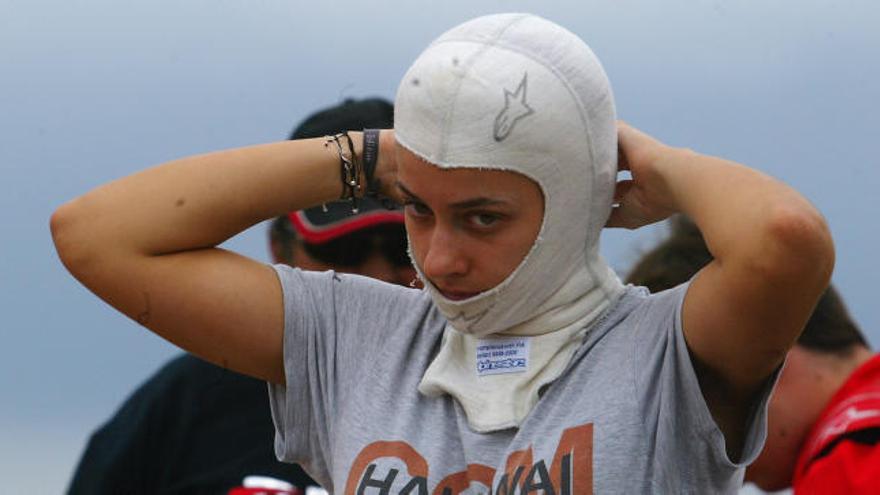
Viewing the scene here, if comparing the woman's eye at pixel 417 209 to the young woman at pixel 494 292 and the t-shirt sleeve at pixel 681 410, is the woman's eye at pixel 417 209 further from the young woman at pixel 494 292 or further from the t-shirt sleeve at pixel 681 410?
the t-shirt sleeve at pixel 681 410

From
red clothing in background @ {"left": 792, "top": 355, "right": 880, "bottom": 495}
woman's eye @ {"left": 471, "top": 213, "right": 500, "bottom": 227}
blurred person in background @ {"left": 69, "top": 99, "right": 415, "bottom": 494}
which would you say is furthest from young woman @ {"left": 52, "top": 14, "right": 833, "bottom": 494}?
blurred person in background @ {"left": 69, "top": 99, "right": 415, "bottom": 494}

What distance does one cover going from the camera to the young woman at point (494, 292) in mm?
2209

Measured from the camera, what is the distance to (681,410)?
2234 mm

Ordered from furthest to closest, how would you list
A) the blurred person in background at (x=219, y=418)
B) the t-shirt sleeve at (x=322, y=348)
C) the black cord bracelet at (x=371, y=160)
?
1. the blurred person in background at (x=219, y=418)
2. the black cord bracelet at (x=371, y=160)
3. the t-shirt sleeve at (x=322, y=348)

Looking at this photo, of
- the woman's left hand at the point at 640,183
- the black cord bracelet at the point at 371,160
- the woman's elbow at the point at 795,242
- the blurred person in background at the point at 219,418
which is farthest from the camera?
the blurred person in background at the point at 219,418

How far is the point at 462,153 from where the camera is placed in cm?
229

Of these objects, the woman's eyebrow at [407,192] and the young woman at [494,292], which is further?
the woman's eyebrow at [407,192]

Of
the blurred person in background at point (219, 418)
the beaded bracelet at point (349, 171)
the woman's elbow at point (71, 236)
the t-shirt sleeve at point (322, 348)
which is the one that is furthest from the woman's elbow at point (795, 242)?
the blurred person in background at point (219, 418)

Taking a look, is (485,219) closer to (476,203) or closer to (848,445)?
(476,203)

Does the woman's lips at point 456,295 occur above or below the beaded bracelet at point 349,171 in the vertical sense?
below

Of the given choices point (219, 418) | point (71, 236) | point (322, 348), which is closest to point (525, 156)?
point (322, 348)

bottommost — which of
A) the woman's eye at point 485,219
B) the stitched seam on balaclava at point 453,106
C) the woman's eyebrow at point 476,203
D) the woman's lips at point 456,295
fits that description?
the woman's lips at point 456,295

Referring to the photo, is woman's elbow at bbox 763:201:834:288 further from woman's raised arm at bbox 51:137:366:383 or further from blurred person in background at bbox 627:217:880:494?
woman's raised arm at bbox 51:137:366:383

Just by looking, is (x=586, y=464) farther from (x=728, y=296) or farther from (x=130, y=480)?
(x=130, y=480)
